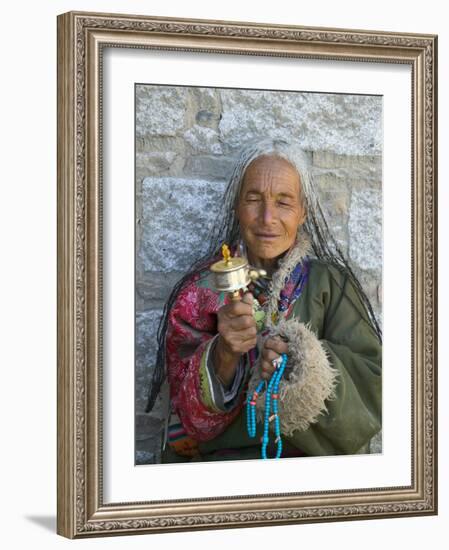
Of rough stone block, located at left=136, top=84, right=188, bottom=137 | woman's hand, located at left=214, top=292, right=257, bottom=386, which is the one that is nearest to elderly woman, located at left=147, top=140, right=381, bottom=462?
woman's hand, located at left=214, top=292, right=257, bottom=386

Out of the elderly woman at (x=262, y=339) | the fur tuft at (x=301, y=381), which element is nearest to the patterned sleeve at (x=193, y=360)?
the elderly woman at (x=262, y=339)

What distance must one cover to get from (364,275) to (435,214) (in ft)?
0.78

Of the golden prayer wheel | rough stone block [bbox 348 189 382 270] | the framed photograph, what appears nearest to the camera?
the framed photograph

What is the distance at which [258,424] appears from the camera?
345 cm

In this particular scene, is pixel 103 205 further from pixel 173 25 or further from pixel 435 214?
pixel 435 214

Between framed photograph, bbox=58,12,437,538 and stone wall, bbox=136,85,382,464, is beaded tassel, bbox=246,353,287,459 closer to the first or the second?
framed photograph, bbox=58,12,437,538

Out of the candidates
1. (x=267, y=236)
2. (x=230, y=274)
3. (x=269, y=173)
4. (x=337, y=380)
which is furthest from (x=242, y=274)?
(x=337, y=380)

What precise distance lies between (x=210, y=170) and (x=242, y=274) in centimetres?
27

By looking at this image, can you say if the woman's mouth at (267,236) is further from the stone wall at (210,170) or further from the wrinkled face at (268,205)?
the stone wall at (210,170)

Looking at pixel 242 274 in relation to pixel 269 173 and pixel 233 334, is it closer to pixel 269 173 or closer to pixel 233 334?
pixel 233 334

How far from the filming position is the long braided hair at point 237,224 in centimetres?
340

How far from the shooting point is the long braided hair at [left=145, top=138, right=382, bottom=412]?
11.1 ft

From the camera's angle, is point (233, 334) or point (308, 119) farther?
point (308, 119)

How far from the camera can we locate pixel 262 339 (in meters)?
→ 3.43
